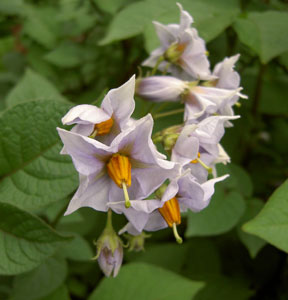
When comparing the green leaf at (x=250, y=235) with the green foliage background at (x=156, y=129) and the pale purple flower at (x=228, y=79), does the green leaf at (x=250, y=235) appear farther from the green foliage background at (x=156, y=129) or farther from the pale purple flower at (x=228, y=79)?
the pale purple flower at (x=228, y=79)

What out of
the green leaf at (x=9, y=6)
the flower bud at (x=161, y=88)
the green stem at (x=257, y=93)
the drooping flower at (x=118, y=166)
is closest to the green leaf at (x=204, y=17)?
the flower bud at (x=161, y=88)

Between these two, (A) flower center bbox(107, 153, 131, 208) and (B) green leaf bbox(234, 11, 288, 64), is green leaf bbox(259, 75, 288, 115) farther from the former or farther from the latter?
(A) flower center bbox(107, 153, 131, 208)

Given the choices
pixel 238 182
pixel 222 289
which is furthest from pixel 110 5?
pixel 222 289

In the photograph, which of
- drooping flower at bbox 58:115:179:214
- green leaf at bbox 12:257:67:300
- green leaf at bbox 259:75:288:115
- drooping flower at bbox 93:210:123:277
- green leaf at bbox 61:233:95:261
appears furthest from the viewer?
green leaf at bbox 259:75:288:115

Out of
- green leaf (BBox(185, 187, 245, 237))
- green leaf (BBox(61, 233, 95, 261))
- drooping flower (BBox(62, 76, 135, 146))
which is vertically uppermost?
drooping flower (BBox(62, 76, 135, 146))

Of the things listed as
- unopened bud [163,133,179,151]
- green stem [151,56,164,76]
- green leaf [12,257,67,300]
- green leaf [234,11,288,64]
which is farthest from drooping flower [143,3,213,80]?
green leaf [12,257,67,300]

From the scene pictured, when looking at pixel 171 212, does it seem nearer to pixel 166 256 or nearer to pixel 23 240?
pixel 23 240

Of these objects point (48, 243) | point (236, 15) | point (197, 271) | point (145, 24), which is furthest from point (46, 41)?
point (48, 243)
